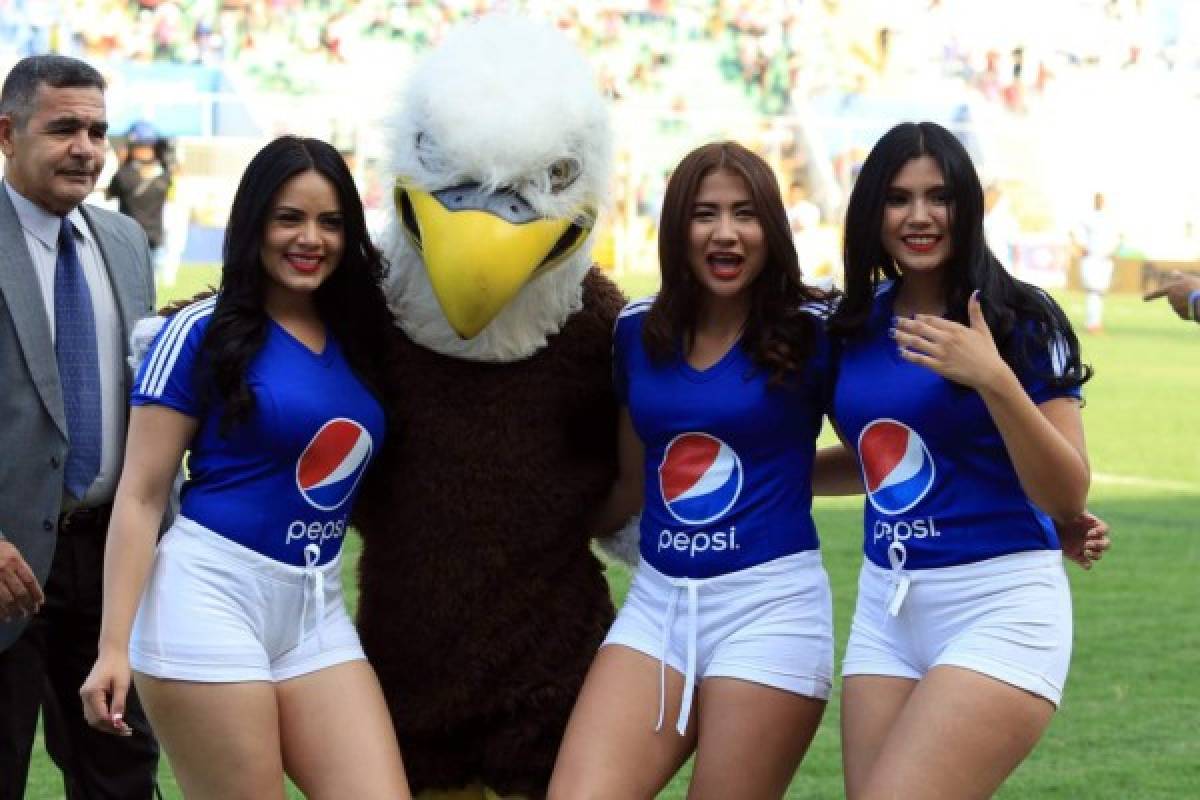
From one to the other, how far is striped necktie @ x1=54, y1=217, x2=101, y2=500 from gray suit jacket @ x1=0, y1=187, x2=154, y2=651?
0.05m

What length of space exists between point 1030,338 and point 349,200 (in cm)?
130

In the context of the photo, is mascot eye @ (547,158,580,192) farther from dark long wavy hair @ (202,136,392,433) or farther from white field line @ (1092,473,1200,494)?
white field line @ (1092,473,1200,494)

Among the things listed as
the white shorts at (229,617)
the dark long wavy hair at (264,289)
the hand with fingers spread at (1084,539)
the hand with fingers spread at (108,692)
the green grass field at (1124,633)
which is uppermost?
the dark long wavy hair at (264,289)

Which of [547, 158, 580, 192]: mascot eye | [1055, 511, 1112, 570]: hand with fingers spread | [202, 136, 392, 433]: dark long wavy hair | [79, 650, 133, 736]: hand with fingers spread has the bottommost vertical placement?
[79, 650, 133, 736]: hand with fingers spread

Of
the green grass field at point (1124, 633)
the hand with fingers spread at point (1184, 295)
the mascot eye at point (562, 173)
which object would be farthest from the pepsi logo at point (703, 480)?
the green grass field at point (1124, 633)

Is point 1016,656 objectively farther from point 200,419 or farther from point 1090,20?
point 1090,20

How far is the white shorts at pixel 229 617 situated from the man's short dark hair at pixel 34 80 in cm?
114

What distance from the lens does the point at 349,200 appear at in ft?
12.3

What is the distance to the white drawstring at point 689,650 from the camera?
3.64 metres

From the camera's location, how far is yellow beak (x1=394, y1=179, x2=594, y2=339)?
145 inches

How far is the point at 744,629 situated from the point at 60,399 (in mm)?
1531

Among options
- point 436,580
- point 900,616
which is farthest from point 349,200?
point 900,616

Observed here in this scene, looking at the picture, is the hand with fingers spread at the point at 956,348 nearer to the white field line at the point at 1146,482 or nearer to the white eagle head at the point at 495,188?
the white eagle head at the point at 495,188

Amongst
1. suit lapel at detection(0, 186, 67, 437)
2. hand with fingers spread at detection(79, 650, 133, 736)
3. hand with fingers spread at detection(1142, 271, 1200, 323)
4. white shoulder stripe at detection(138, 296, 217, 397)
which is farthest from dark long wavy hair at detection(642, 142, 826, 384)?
suit lapel at detection(0, 186, 67, 437)
